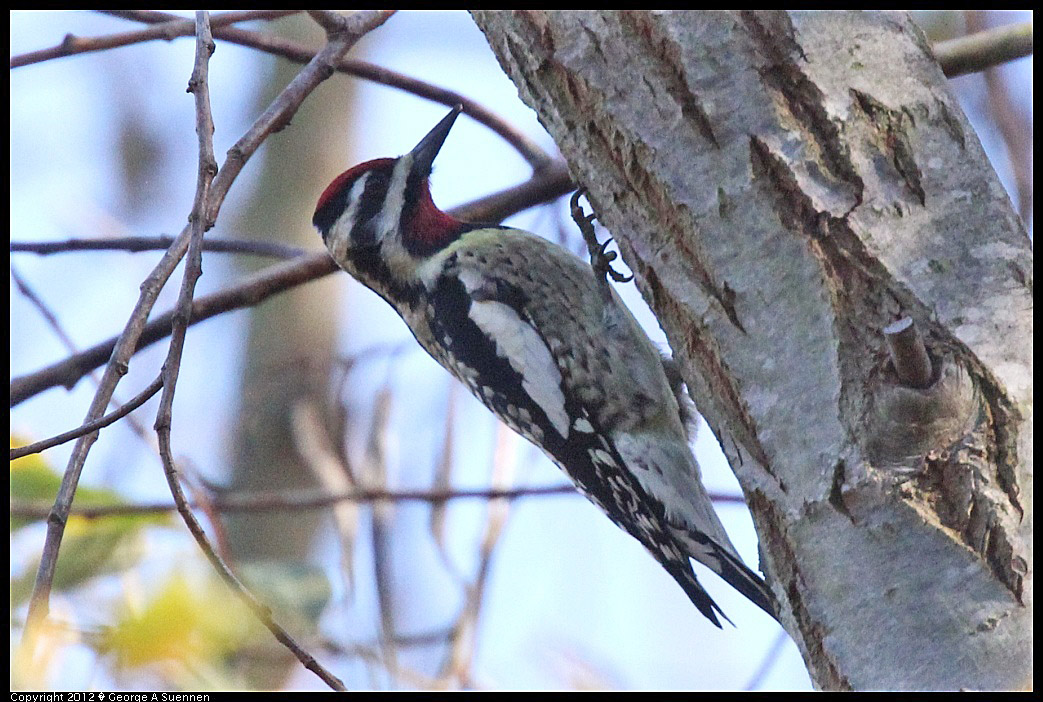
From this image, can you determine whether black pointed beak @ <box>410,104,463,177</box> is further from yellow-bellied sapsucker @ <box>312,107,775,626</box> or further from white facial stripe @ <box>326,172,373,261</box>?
white facial stripe @ <box>326,172,373,261</box>

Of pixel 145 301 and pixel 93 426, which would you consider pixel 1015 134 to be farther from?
pixel 93 426

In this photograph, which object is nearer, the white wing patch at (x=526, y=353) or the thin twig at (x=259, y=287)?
the thin twig at (x=259, y=287)

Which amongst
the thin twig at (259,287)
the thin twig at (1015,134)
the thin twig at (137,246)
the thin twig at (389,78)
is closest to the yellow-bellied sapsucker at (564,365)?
the thin twig at (389,78)

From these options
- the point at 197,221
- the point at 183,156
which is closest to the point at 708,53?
the point at 197,221

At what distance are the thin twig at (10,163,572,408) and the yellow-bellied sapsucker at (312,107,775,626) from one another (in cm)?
33

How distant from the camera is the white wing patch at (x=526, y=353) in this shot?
3.00 meters

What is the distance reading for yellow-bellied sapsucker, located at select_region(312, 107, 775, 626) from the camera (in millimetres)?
2932

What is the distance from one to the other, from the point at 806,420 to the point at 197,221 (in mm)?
1014

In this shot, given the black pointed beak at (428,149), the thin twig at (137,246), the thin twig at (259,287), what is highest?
the black pointed beak at (428,149)

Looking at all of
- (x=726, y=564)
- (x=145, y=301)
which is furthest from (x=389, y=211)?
(x=145, y=301)

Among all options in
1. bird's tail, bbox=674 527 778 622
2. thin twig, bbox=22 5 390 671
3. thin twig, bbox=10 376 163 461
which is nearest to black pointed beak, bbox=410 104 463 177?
thin twig, bbox=22 5 390 671

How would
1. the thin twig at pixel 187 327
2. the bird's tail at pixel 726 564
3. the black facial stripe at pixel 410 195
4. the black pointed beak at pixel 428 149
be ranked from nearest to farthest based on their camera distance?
the thin twig at pixel 187 327, the bird's tail at pixel 726 564, the black pointed beak at pixel 428 149, the black facial stripe at pixel 410 195

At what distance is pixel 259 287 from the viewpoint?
2570 mm

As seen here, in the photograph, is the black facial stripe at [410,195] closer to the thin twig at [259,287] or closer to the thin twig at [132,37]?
the thin twig at [259,287]
